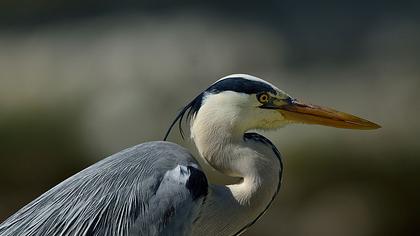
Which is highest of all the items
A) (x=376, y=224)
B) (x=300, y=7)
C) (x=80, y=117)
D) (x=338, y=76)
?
(x=300, y=7)

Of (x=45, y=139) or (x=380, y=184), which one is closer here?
(x=380, y=184)

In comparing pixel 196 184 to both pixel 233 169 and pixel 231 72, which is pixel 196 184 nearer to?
pixel 233 169

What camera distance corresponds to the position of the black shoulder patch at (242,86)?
2.71 metres

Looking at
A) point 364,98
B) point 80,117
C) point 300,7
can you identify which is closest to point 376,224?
point 364,98

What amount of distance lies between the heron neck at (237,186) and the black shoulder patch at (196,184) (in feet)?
0.23

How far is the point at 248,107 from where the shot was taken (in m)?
2.72

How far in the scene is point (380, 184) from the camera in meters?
4.37

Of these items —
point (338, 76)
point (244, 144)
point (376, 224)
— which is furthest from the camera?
point (338, 76)

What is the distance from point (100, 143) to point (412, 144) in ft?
5.31

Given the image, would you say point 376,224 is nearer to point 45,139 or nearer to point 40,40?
point 45,139

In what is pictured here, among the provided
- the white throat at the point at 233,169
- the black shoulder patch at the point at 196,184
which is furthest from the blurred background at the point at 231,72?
the black shoulder patch at the point at 196,184

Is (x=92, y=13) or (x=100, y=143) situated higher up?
(x=92, y=13)

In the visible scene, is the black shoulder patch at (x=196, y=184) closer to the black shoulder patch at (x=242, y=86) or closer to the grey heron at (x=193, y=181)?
the grey heron at (x=193, y=181)

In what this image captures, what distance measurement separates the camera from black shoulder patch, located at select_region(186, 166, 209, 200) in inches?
101
